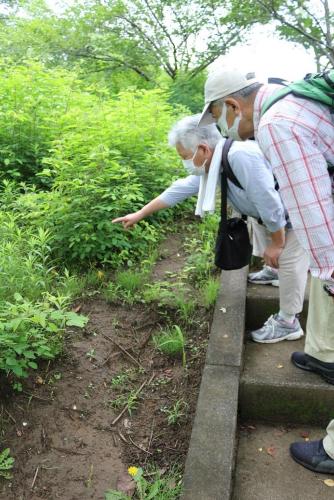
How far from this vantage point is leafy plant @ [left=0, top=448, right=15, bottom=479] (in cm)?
212

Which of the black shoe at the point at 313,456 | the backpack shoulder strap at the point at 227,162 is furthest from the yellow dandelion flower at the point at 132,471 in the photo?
the backpack shoulder strap at the point at 227,162

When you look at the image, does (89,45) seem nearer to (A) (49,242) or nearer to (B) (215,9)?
(B) (215,9)

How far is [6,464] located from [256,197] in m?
1.88

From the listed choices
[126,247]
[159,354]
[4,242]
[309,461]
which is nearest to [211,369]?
[159,354]

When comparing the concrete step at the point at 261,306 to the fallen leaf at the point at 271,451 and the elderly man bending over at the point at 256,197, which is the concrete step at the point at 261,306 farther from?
the fallen leaf at the point at 271,451

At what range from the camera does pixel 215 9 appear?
35.4ft

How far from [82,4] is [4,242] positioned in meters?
10.1

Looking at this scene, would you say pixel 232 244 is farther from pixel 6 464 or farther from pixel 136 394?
pixel 6 464

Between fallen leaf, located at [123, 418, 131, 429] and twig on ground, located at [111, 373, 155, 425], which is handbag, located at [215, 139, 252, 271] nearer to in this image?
twig on ground, located at [111, 373, 155, 425]

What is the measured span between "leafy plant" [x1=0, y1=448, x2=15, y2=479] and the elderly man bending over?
1.65 meters

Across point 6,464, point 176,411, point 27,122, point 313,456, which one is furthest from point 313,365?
point 27,122

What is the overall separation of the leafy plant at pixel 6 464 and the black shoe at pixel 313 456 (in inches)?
56.1

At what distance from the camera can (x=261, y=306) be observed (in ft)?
10.7

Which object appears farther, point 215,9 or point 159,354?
point 215,9
